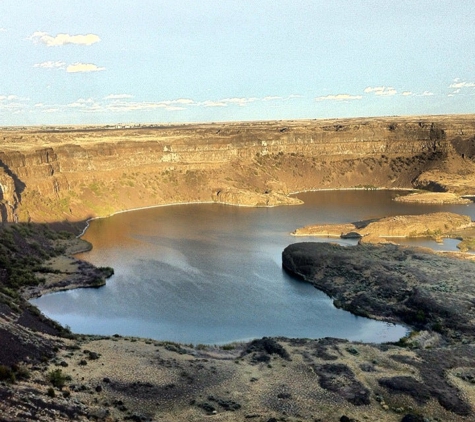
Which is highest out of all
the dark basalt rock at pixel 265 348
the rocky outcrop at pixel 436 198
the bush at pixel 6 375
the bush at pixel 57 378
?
the bush at pixel 6 375

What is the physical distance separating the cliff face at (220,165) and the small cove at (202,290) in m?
10.6

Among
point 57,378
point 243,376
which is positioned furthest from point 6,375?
point 243,376

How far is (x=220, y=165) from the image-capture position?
11194 centimetres

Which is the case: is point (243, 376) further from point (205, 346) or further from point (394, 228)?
point (394, 228)

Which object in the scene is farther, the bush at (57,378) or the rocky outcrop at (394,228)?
the rocky outcrop at (394,228)

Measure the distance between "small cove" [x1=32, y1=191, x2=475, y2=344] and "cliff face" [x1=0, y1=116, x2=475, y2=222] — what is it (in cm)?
1056

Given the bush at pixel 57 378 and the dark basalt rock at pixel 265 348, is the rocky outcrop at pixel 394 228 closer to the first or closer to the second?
the dark basalt rock at pixel 265 348

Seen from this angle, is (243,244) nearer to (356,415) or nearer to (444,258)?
(444,258)

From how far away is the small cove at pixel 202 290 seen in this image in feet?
125

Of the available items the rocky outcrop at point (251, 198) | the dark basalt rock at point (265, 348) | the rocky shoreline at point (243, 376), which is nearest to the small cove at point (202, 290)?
the dark basalt rock at point (265, 348)

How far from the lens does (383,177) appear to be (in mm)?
117438

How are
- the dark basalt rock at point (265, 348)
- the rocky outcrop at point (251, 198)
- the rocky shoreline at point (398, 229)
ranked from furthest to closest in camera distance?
the rocky outcrop at point (251, 198) → the rocky shoreline at point (398, 229) → the dark basalt rock at point (265, 348)

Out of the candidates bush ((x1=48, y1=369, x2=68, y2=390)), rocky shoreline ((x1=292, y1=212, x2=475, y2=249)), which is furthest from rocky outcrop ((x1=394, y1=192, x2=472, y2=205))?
bush ((x1=48, y1=369, x2=68, y2=390))

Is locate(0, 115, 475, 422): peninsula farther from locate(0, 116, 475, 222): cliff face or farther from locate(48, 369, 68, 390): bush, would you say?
locate(0, 116, 475, 222): cliff face
